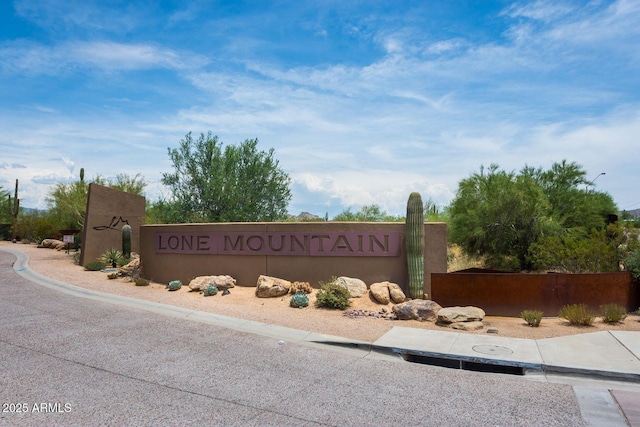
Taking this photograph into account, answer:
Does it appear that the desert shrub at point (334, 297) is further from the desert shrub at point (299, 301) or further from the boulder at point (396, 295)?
the boulder at point (396, 295)

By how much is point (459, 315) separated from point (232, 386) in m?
6.15

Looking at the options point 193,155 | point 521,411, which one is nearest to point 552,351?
point 521,411

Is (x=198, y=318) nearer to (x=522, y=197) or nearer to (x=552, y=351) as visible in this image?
(x=552, y=351)

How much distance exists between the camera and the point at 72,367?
7.06 meters

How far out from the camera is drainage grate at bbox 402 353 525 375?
7605 millimetres

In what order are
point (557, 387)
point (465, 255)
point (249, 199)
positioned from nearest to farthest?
point (557, 387) → point (465, 255) → point (249, 199)

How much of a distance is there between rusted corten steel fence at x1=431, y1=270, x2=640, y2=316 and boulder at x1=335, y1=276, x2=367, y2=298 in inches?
83.6

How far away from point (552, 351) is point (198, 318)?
24.3ft

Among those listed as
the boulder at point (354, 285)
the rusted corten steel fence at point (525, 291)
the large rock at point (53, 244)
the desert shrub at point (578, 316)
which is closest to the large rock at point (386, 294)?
the boulder at point (354, 285)

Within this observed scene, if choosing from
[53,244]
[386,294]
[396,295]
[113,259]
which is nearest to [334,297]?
[386,294]

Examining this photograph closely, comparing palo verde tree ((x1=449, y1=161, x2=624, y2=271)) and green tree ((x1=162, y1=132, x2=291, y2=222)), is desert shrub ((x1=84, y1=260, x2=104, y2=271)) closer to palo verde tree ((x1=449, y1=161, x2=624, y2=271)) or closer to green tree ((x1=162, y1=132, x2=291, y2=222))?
green tree ((x1=162, y1=132, x2=291, y2=222))

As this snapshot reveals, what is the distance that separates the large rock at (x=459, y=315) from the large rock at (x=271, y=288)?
4896mm

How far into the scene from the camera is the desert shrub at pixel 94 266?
20.8m

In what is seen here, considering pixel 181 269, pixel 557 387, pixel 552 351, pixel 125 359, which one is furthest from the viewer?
pixel 181 269
